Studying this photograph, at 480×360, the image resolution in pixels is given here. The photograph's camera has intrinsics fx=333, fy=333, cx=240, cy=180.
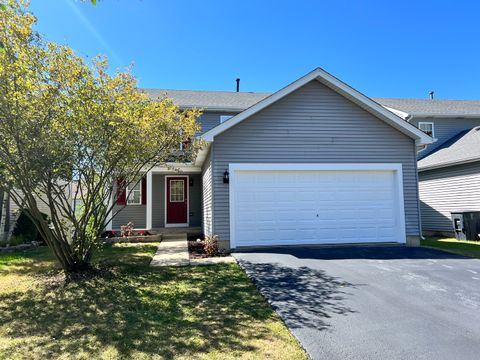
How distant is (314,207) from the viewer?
32.6 ft

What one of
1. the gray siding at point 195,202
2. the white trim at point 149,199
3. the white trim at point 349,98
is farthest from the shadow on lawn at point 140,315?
the gray siding at point 195,202

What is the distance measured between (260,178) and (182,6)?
16.6ft

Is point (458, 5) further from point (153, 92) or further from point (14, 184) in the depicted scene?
point (14, 184)

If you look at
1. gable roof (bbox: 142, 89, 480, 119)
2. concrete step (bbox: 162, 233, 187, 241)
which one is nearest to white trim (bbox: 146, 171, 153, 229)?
concrete step (bbox: 162, 233, 187, 241)

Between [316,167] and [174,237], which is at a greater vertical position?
[316,167]

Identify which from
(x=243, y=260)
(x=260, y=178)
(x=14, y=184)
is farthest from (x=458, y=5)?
(x=14, y=184)

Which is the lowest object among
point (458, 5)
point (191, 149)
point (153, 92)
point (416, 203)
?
point (416, 203)

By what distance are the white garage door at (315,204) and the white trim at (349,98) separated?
3.87 ft

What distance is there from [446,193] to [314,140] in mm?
8497

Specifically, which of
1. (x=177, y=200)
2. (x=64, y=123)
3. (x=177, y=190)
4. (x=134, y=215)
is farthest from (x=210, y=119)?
(x=64, y=123)

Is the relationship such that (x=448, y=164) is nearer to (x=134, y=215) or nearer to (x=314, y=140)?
(x=314, y=140)

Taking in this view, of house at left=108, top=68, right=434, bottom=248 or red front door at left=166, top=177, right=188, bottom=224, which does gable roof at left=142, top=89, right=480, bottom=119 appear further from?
house at left=108, top=68, right=434, bottom=248

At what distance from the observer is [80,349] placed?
3.62m

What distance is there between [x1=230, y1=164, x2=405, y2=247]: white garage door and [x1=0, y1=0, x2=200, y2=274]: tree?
3502 millimetres
